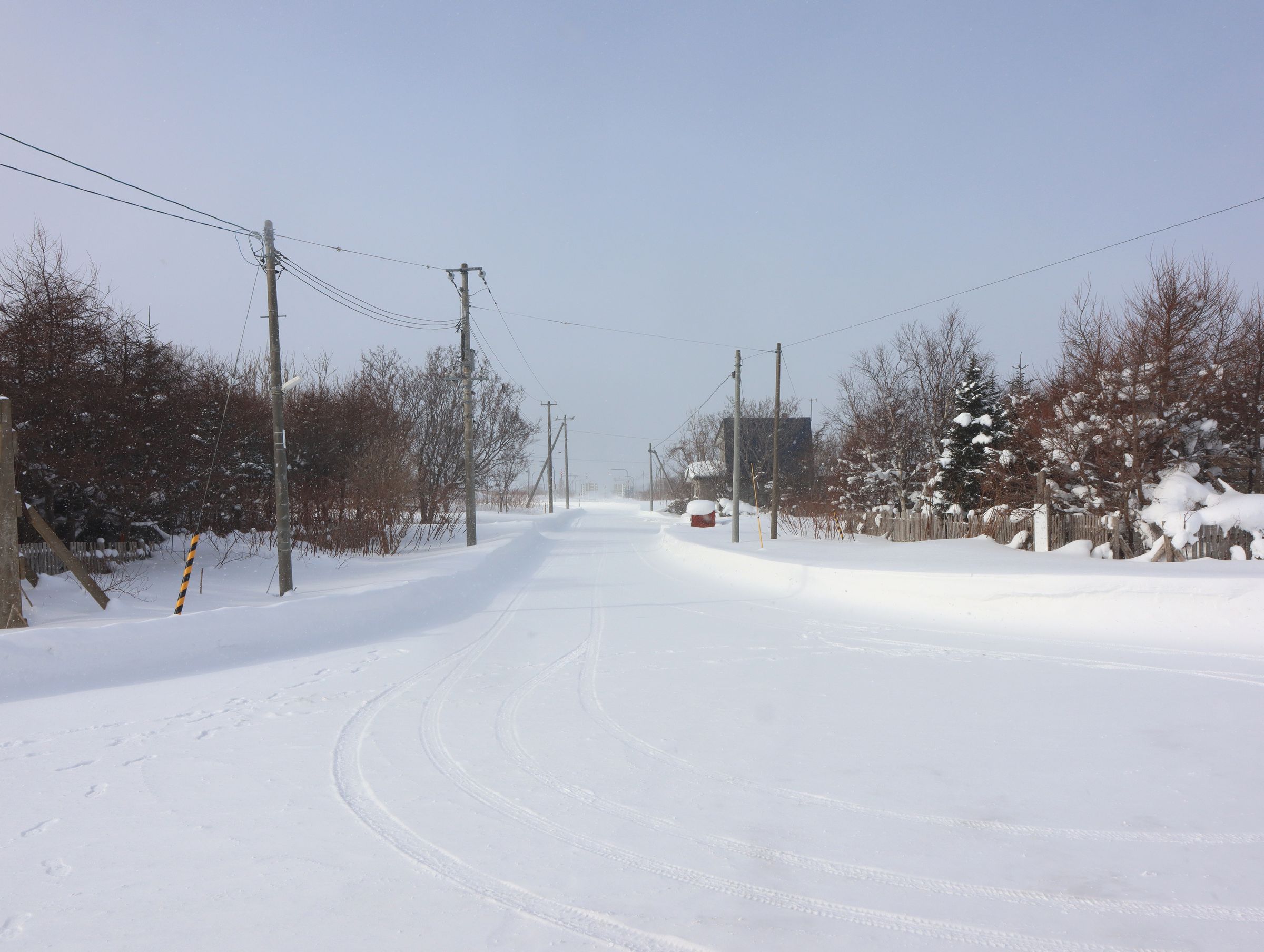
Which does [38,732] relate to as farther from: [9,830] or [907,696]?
[907,696]

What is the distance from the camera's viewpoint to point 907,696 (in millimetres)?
7238

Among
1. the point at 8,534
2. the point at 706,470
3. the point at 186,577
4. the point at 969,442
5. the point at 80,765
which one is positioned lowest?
the point at 80,765

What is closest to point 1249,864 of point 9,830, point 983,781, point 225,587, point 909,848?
point 983,781

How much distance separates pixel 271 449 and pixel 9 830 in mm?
20332

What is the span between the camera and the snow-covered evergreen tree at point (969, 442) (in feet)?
83.8

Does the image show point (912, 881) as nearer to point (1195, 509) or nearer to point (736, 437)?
point (1195, 509)

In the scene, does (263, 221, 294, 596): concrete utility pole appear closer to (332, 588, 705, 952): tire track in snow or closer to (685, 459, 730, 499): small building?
(332, 588, 705, 952): tire track in snow

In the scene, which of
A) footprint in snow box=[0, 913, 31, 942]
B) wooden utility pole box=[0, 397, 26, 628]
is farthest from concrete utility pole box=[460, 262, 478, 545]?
footprint in snow box=[0, 913, 31, 942]

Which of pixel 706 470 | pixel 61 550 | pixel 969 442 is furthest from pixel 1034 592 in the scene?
pixel 706 470

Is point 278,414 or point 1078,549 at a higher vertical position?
point 278,414

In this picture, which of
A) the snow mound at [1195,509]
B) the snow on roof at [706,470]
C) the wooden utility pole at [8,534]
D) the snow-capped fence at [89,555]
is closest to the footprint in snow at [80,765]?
the wooden utility pole at [8,534]

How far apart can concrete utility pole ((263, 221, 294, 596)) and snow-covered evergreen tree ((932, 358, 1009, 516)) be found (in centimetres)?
2099

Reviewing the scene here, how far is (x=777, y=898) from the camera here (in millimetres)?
3564

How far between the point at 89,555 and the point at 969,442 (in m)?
25.6
